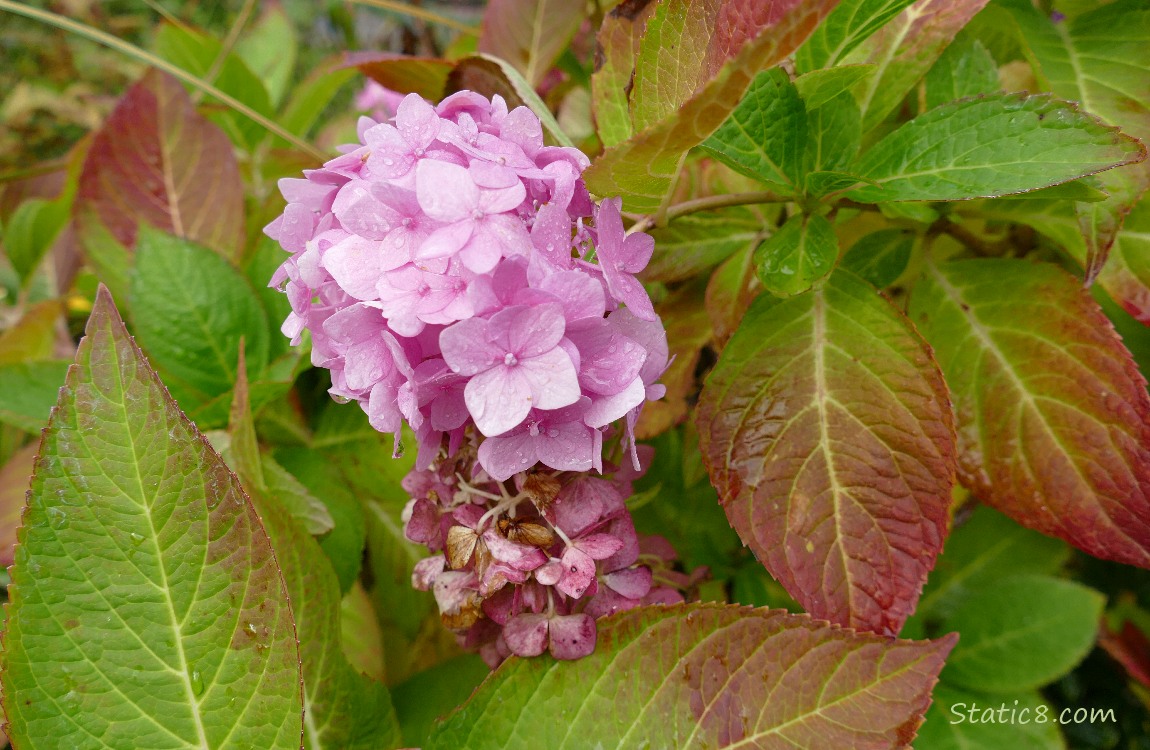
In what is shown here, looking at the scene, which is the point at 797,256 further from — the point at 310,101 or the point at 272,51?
the point at 272,51

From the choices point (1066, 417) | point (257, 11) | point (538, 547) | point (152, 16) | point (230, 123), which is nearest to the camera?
point (538, 547)

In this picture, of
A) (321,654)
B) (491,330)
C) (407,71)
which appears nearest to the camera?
(491,330)

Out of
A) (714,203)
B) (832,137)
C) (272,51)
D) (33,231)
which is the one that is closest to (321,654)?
(714,203)

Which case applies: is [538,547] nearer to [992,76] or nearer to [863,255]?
[863,255]

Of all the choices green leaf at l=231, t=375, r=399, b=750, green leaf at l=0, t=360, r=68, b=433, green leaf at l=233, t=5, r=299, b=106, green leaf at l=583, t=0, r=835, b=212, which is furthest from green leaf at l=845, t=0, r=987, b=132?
green leaf at l=233, t=5, r=299, b=106

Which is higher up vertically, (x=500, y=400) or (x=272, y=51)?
(x=272, y=51)

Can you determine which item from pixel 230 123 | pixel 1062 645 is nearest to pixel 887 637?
pixel 1062 645

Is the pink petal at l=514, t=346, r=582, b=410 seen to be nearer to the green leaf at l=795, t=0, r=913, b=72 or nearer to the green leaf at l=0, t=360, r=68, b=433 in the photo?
the green leaf at l=795, t=0, r=913, b=72

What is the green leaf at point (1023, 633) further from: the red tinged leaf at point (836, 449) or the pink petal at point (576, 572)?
the pink petal at point (576, 572)
